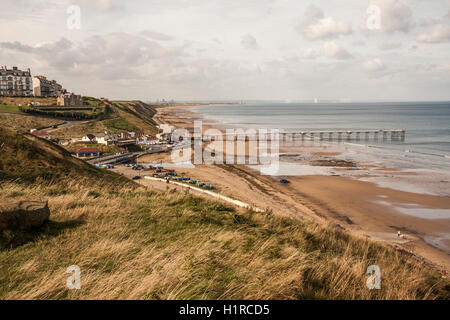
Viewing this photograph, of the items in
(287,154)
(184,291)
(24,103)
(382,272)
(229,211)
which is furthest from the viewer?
(24,103)

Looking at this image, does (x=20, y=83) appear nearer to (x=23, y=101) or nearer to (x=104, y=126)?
(x=23, y=101)

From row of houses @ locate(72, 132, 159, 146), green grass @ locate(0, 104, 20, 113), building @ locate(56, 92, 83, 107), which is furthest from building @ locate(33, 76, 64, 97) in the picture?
row of houses @ locate(72, 132, 159, 146)

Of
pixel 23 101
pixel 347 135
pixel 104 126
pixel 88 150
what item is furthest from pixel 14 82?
pixel 347 135

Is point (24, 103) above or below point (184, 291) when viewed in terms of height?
above

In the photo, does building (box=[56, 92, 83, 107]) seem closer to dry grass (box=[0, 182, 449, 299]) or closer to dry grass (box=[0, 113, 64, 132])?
dry grass (box=[0, 113, 64, 132])

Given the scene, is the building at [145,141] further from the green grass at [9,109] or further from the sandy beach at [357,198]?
the green grass at [9,109]
